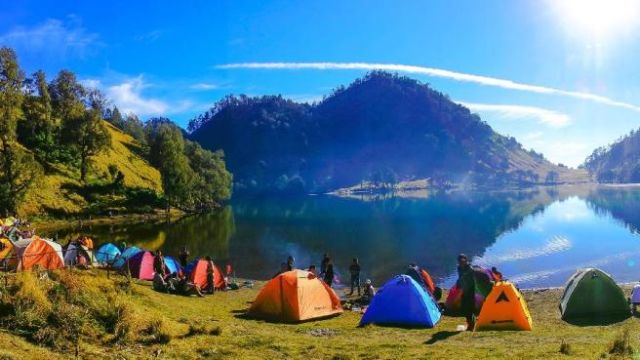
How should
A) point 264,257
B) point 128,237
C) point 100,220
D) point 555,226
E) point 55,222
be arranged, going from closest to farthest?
point 264,257
point 128,237
point 55,222
point 100,220
point 555,226

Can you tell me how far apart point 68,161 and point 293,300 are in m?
85.3

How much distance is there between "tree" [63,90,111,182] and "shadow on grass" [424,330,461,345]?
87.5 metres

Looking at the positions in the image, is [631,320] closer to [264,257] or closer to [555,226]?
[264,257]

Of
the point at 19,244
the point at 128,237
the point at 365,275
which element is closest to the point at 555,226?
the point at 365,275

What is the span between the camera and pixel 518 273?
46.7 meters

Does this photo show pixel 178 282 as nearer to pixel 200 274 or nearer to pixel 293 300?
pixel 200 274

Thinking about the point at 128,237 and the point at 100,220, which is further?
the point at 100,220

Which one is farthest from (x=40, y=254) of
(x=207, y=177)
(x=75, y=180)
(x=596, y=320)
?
(x=207, y=177)

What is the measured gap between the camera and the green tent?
22.7 metres

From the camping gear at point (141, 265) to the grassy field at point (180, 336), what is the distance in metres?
14.2

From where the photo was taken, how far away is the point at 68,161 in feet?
310

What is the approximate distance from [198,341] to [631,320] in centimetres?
1776

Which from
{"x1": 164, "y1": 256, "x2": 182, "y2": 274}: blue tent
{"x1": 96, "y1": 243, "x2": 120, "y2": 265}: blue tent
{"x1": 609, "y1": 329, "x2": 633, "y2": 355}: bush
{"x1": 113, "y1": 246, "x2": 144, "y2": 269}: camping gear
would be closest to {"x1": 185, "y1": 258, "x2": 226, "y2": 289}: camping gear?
{"x1": 164, "y1": 256, "x2": 182, "y2": 274}: blue tent

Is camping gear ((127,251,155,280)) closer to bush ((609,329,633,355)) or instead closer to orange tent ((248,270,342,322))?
orange tent ((248,270,342,322))
